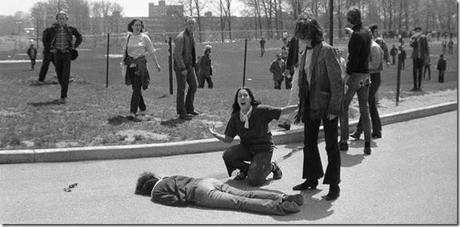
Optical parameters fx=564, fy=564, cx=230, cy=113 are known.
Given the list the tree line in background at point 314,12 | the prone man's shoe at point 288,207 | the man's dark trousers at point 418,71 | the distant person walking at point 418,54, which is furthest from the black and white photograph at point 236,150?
the tree line in background at point 314,12

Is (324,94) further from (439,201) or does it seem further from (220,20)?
(220,20)

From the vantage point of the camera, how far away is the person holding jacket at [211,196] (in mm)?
5066

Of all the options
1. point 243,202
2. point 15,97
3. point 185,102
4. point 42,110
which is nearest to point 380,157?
point 243,202

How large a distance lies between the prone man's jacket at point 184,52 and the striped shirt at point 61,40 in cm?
266

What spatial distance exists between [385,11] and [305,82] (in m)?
98.5

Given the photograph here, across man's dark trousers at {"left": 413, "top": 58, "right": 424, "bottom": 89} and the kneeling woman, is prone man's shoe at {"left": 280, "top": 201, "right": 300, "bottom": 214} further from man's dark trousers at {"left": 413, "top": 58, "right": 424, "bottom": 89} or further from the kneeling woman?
man's dark trousers at {"left": 413, "top": 58, "right": 424, "bottom": 89}

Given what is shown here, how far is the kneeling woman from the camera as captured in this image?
6.33 metres

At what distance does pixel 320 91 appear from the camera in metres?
5.61

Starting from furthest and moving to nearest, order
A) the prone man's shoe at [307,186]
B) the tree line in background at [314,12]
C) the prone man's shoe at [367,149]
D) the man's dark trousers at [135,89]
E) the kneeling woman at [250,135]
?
the tree line in background at [314,12] < the man's dark trousers at [135,89] < the prone man's shoe at [367,149] < the kneeling woman at [250,135] < the prone man's shoe at [307,186]

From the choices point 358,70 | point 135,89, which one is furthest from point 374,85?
point 135,89

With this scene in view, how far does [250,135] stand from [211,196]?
4.30 feet

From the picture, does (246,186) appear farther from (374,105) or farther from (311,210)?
(374,105)

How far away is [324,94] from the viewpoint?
5.59m

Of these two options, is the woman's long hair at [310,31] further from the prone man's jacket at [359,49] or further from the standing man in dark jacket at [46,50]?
the standing man in dark jacket at [46,50]
